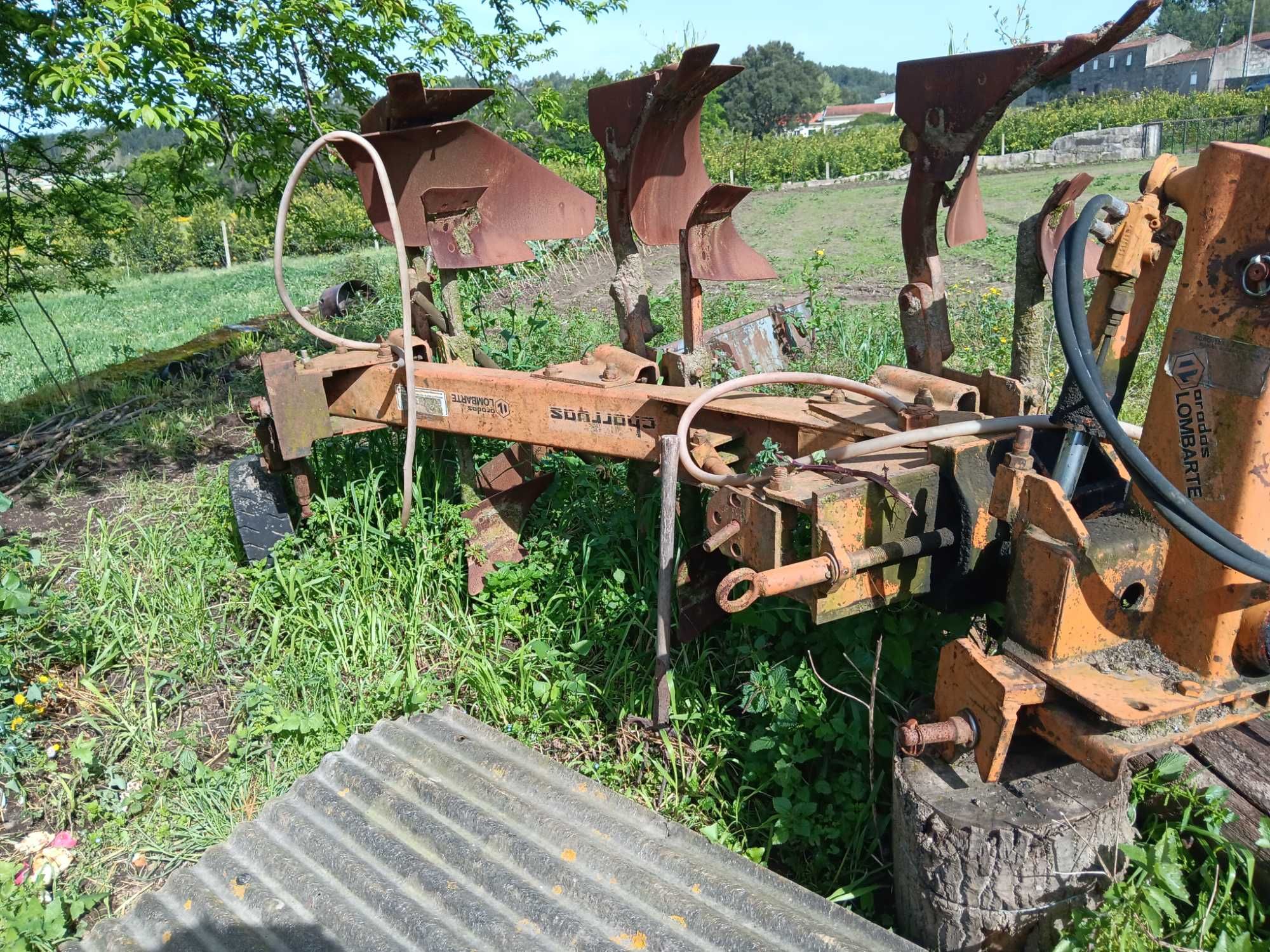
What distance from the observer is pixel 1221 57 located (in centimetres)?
6506

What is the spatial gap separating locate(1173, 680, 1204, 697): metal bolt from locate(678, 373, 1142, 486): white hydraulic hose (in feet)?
1.94

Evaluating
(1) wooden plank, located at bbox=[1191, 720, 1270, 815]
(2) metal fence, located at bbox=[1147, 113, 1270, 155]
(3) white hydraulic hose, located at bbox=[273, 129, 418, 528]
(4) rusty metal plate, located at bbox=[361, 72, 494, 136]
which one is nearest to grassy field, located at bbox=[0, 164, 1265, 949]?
(1) wooden plank, located at bbox=[1191, 720, 1270, 815]

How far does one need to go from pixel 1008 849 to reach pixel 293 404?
3.14 metres

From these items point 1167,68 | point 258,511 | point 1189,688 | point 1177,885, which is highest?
point 1167,68

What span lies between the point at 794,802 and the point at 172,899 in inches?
75.7

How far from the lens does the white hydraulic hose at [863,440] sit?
2348 mm

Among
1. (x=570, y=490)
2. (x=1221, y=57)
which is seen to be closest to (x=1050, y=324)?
(x=570, y=490)

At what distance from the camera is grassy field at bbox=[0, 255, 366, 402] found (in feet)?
37.1

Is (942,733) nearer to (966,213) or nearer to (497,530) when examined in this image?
(966,213)

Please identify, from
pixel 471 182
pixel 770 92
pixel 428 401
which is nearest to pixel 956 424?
pixel 428 401

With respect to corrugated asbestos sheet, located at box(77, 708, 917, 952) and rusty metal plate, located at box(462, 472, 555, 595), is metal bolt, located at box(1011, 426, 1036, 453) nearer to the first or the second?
corrugated asbestos sheet, located at box(77, 708, 917, 952)

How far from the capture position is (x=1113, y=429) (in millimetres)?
1872

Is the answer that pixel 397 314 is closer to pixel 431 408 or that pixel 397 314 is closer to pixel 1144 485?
pixel 431 408

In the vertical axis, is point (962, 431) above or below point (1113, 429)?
below
